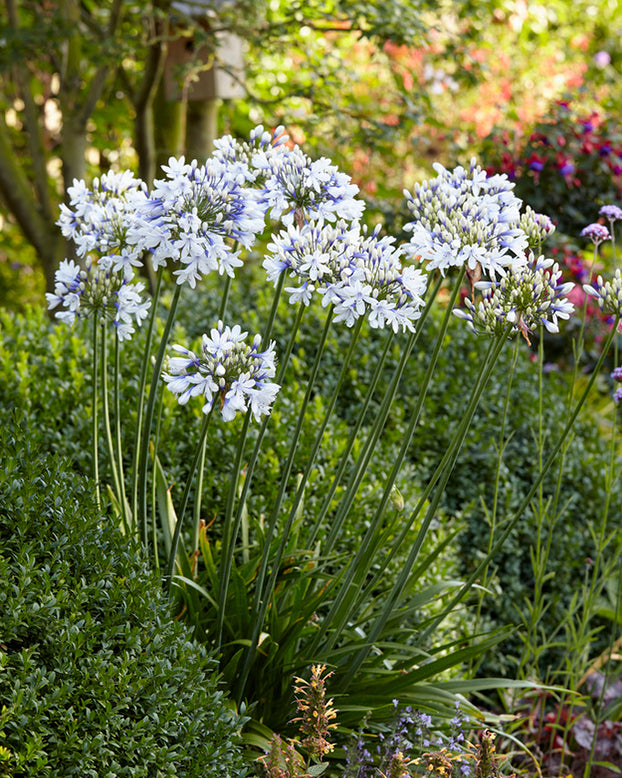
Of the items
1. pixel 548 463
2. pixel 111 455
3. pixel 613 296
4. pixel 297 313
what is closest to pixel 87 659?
pixel 111 455

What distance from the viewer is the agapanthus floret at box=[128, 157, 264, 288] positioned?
5.40 ft

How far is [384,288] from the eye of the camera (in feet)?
5.65

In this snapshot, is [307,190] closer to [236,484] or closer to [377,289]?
[377,289]

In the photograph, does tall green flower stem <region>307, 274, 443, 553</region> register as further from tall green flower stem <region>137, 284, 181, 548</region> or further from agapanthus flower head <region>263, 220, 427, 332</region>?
tall green flower stem <region>137, 284, 181, 548</region>

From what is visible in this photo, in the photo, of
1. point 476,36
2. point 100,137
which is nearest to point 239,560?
point 476,36

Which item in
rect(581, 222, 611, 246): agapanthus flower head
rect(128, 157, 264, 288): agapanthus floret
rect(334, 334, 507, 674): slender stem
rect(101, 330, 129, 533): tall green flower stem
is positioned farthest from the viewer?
rect(581, 222, 611, 246): agapanthus flower head

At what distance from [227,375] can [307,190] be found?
0.51m

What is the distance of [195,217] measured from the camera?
162cm

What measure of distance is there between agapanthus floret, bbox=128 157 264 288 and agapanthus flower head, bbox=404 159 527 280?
35 centimetres

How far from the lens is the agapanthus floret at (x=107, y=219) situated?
6.30 ft

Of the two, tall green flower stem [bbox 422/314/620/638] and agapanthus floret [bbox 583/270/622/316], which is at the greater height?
agapanthus floret [bbox 583/270/622/316]

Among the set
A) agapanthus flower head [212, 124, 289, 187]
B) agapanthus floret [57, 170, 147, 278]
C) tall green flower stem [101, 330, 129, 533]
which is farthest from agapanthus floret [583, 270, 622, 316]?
tall green flower stem [101, 330, 129, 533]

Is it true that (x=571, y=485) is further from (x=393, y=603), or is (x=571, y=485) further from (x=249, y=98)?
(x=249, y=98)

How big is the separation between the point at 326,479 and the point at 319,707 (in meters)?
1.34
